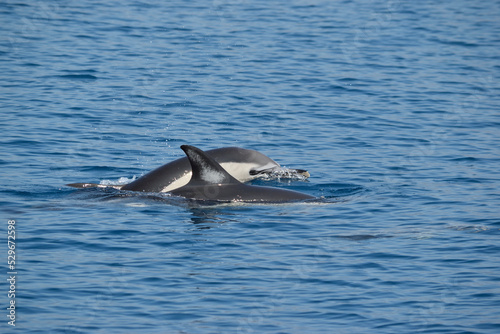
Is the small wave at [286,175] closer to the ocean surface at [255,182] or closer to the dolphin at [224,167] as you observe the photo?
the dolphin at [224,167]

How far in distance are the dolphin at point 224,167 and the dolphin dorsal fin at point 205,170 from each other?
2.74ft

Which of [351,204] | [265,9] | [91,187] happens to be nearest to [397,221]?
[351,204]

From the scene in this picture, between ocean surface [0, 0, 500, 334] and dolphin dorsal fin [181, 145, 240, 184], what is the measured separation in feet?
1.85

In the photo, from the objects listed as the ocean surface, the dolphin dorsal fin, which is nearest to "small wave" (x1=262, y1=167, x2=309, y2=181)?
the ocean surface

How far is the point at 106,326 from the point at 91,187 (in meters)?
6.51

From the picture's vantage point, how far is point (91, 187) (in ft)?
59.2

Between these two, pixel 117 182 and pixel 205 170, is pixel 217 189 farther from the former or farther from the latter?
pixel 117 182

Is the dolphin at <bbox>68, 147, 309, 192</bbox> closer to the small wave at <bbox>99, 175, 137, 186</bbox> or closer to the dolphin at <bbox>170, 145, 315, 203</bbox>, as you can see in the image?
the dolphin at <bbox>170, 145, 315, 203</bbox>

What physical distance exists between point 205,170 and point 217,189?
495mm

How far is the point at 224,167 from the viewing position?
1908 cm

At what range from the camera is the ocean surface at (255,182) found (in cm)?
1277

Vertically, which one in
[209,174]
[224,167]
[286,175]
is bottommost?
[286,175]

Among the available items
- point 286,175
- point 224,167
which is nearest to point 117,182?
point 224,167

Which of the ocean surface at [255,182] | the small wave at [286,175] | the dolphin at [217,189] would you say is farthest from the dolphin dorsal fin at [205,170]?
the small wave at [286,175]
